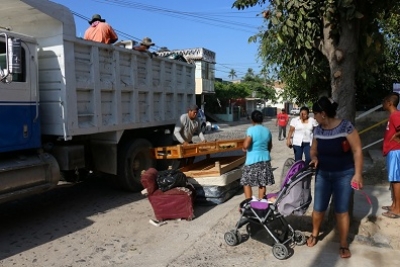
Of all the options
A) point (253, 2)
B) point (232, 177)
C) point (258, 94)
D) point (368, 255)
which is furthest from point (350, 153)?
point (258, 94)

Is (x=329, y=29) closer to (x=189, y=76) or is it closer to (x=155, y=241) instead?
(x=155, y=241)

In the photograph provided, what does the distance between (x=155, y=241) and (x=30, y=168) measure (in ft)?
6.25

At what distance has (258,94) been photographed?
59406mm

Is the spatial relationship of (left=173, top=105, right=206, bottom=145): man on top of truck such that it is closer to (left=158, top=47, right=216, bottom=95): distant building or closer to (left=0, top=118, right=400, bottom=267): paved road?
(left=0, top=118, right=400, bottom=267): paved road

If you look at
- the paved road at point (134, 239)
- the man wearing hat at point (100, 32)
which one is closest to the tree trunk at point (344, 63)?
the paved road at point (134, 239)

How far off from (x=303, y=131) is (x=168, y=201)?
11.1 feet

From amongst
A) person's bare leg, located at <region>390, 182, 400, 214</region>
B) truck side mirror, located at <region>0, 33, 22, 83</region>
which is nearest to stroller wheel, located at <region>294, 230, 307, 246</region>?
person's bare leg, located at <region>390, 182, 400, 214</region>

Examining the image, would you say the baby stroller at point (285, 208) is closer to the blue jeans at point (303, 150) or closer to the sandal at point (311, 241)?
the sandal at point (311, 241)

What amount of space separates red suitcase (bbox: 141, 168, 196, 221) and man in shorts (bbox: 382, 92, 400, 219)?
2523 millimetres

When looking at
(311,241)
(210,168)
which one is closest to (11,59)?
(210,168)

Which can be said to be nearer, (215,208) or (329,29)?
(329,29)

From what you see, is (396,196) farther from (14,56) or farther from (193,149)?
(14,56)

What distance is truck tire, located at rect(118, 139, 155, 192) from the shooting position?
22.3 ft

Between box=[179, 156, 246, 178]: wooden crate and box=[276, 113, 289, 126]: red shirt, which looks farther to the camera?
box=[276, 113, 289, 126]: red shirt
